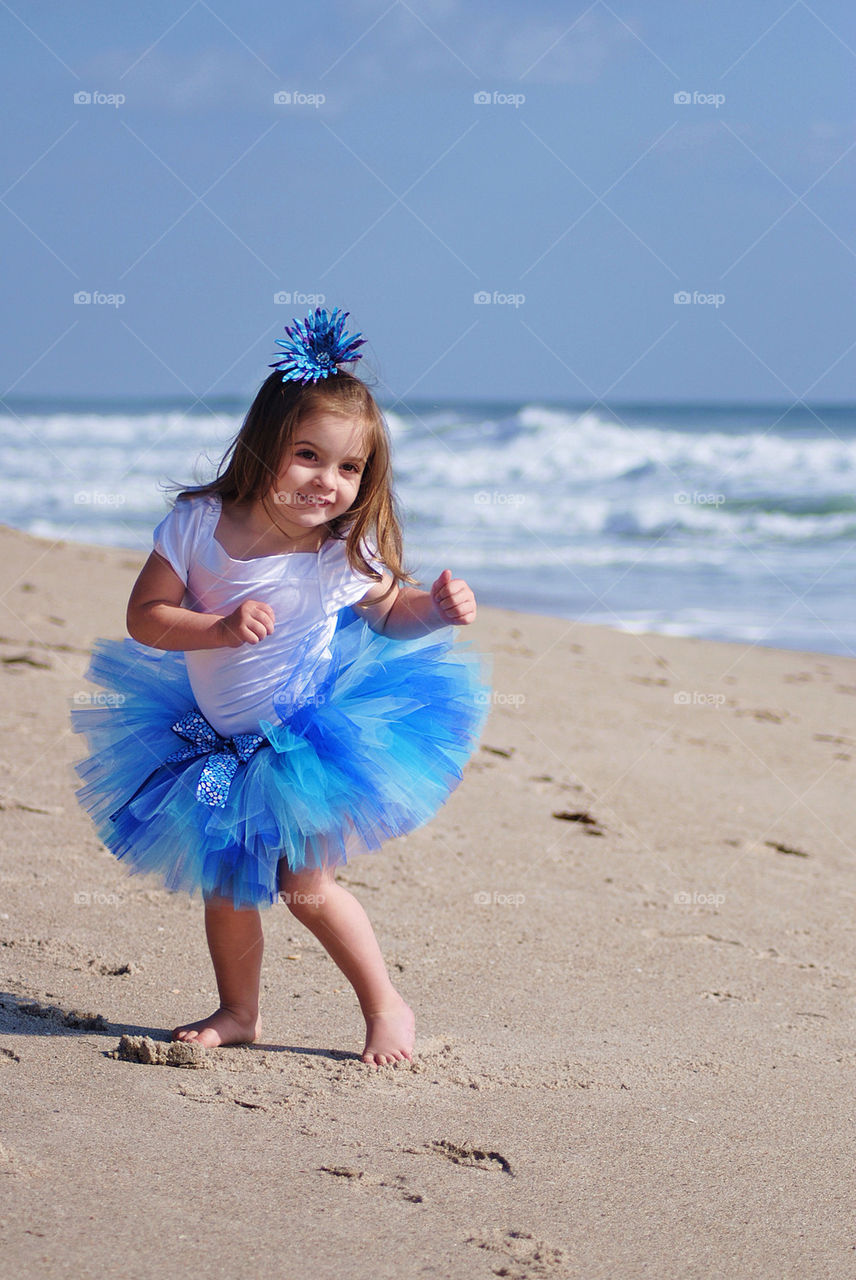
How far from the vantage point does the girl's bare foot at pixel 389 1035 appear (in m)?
2.40

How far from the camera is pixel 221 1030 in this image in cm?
244

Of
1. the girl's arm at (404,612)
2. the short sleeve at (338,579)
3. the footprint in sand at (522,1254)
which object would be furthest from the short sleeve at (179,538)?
the footprint in sand at (522,1254)

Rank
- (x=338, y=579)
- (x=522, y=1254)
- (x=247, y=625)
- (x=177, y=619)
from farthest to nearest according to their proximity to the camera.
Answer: (x=338, y=579) < (x=177, y=619) < (x=247, y=625) < (x=522, y=1254)

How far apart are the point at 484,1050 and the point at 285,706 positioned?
84 cm

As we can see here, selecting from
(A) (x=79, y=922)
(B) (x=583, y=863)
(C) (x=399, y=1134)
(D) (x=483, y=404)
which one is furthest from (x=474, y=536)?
(D) (x=483, y=404)

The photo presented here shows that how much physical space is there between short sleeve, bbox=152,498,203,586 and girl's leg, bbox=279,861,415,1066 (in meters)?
0.64

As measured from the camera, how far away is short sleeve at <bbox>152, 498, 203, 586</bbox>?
7.87 feet

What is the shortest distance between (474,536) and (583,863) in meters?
9.01

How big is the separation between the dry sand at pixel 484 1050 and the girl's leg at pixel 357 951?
0.20 ft

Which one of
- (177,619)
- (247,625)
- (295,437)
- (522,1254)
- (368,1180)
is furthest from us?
(295,437)

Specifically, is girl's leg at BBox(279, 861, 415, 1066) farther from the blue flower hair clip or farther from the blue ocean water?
the blue flower hair clip

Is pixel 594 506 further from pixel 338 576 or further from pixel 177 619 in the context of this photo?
pixel 177 619

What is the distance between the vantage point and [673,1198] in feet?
6.31

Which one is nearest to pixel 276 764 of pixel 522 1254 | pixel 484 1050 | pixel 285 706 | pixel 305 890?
pixel 285 706
